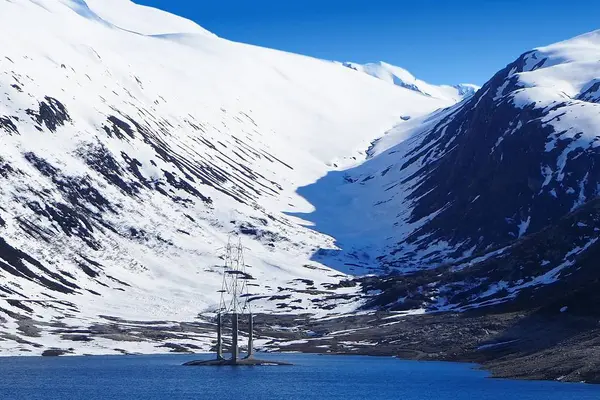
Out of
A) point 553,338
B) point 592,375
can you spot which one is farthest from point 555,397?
point 553,338

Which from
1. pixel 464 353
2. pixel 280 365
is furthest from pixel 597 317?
pixel 280 365

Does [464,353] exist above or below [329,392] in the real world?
above

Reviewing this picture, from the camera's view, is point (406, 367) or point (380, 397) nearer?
point (380, 397)

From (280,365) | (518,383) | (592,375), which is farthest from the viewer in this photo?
(280,365)

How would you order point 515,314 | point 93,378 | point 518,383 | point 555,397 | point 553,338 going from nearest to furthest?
point 555,397 → point 518,383 → point 93,378 → point 553,338 → point 515,314

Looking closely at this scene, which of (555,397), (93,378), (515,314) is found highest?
(515,314)

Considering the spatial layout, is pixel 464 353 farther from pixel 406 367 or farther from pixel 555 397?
pixel 555 397
